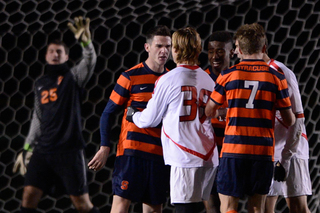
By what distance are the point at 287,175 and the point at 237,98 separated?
2.15 ft

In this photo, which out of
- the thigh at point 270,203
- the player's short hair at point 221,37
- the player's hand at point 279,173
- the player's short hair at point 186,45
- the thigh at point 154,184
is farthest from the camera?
the player's short hair at point 221,37

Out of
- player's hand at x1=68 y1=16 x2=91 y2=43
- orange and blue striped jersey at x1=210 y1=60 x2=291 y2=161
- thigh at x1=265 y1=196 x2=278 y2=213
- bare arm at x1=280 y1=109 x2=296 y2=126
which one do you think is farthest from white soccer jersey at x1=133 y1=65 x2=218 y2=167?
player's hand at x1=68 y1=16 x2=91 y2=43

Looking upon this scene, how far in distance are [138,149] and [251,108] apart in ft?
2.11

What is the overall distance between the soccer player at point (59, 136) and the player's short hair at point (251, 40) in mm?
A: 1012

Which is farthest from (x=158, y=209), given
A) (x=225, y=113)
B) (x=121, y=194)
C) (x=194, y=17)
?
(x=194, y=17)

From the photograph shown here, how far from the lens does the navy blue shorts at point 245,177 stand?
1.69 meters

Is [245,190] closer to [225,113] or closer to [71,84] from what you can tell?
[225,113]

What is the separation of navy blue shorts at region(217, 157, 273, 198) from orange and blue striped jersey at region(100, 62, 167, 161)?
464mm

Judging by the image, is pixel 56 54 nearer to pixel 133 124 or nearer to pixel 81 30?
pixel 81 30

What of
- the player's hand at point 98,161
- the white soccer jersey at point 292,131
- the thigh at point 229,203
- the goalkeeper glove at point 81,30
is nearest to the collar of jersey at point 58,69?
the goalkeeper glove at point 81,30

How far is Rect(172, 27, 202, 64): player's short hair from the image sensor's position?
5.90ft

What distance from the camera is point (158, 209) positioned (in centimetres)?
210

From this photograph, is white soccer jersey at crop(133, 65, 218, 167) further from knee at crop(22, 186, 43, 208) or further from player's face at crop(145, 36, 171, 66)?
knee at crop(22, 186, 43, 208)

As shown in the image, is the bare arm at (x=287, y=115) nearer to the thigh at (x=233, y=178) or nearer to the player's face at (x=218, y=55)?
the thigh at (x=233, y=178)
